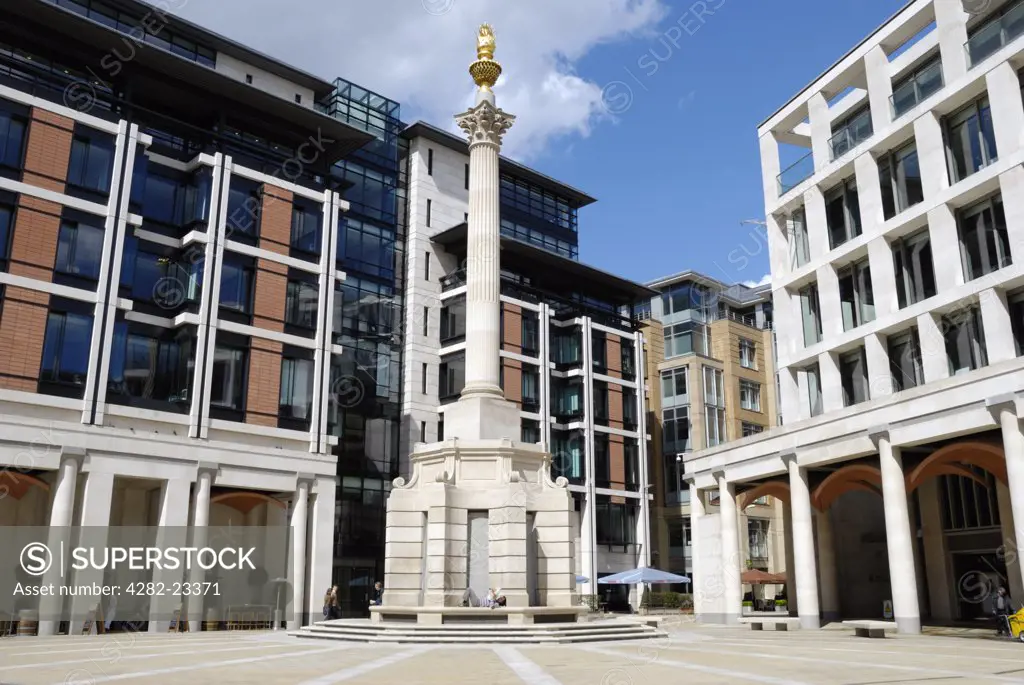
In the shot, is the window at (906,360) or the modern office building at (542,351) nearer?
the window at (906,360)

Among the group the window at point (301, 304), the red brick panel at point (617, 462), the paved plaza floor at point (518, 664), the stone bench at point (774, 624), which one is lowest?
the stone bench at point (774, 624)

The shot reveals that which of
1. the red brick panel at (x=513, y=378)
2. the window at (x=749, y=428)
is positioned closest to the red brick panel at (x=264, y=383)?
the red brick panel at (x=513, y=378)

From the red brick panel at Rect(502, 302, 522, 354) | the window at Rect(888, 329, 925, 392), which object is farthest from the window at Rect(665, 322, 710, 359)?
the window at Rect(888, 329, 925, 392)

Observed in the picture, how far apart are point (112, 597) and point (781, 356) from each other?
3435cm

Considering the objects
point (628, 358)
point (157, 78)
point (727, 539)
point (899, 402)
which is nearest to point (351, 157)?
point (157, 78)

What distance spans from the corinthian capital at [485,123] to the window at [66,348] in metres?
20.8

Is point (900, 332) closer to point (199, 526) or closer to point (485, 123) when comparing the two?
point (485, 123)

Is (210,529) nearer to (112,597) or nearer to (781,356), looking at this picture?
(112,597)

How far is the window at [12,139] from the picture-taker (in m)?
38.9

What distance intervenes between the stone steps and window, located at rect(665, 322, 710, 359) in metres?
58.5

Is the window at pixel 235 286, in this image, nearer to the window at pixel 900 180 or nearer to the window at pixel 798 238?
the window at pixel 798 238

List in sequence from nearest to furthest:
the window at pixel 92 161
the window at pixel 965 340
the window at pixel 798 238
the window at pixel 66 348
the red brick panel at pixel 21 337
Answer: the window at pixel 965 340 → the red brick panel at pixel 21 337 → the window at pixel 66 348 → the window at pixel 92 161 → the window at pixel 798 238

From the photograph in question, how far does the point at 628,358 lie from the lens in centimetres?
7494

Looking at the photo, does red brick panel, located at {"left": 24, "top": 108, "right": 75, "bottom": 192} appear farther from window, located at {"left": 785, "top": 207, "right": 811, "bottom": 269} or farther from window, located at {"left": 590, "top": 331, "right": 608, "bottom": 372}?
window, located at {"left": 590, "top": 331, "right": 608, "bottom": 372}
